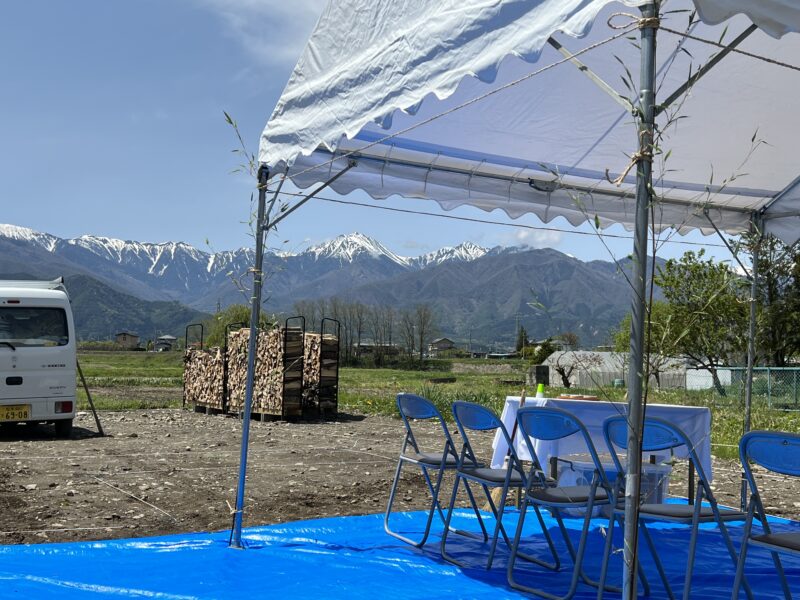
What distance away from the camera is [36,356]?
33.8 feet

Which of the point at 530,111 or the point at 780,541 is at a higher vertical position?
the point at 530,111

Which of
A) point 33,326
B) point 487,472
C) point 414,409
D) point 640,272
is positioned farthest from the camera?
point 33,326

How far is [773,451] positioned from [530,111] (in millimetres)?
3087

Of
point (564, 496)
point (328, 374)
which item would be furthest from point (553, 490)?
point (328, 374)

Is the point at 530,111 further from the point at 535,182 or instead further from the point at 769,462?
the point at 769,462

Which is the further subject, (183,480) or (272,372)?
(272,372)

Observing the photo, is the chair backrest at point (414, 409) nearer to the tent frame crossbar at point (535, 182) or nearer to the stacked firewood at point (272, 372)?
the tent frame crossbar at point (535, 182)

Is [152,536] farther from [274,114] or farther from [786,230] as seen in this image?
[786,230]

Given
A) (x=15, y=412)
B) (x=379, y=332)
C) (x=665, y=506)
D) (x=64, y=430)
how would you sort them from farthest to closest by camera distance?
1. (x=379, y=332)
2. (x=64, y=430)
3. (x=15, y=412)
4. (x=665, y=506)

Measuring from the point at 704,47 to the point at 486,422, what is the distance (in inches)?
95.6

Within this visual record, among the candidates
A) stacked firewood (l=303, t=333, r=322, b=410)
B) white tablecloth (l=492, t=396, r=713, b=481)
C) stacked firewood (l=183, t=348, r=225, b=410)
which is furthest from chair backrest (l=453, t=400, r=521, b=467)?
stacked firewood (l=183, t=348, r=225, b=410)

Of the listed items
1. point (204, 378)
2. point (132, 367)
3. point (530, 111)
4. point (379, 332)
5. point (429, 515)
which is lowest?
point (132, 367)

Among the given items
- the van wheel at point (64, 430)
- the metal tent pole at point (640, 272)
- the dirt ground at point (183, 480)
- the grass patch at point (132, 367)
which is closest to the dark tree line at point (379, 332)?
the grass patch at point (132, 367)

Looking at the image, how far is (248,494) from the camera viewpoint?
6.75m
